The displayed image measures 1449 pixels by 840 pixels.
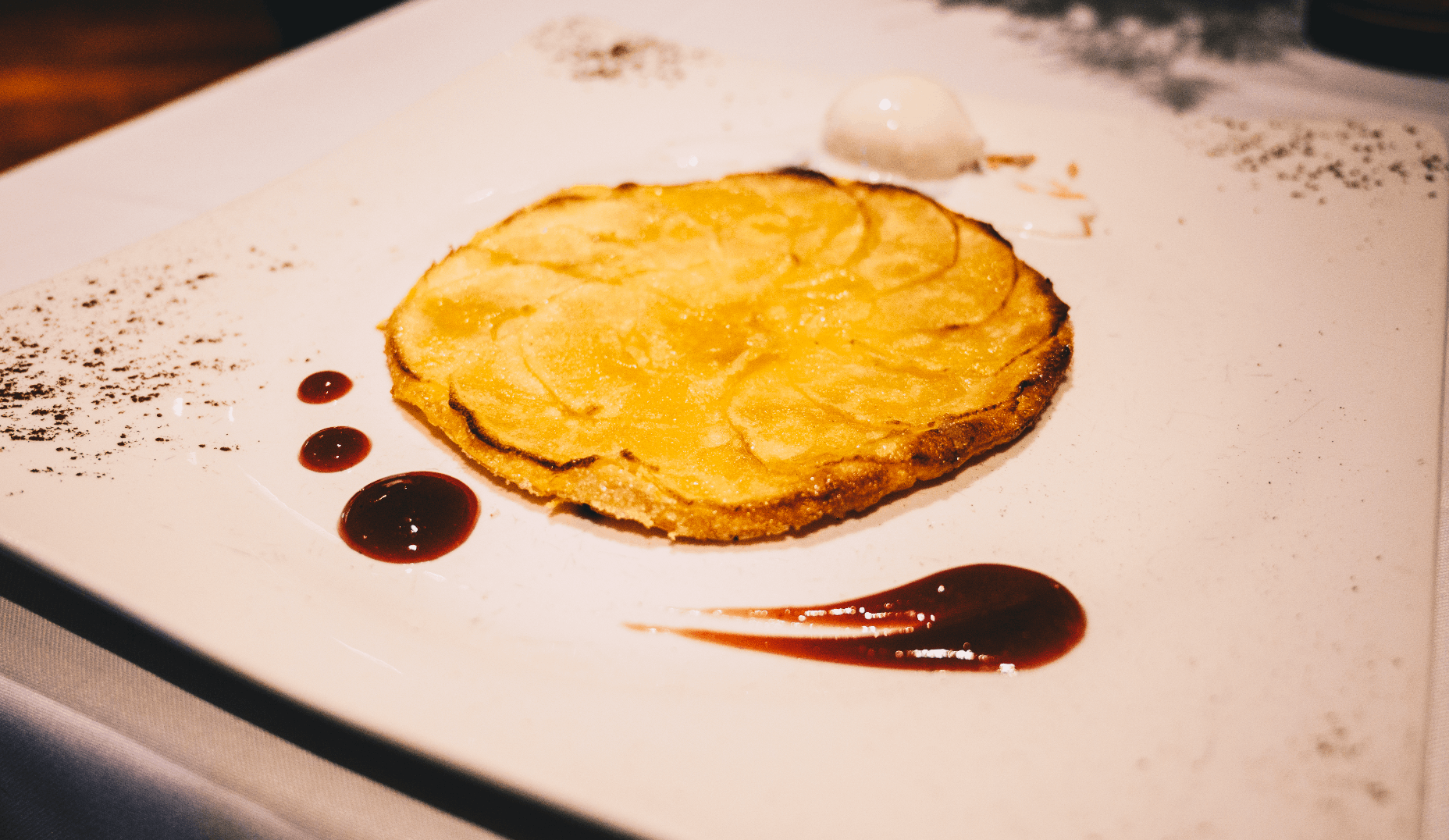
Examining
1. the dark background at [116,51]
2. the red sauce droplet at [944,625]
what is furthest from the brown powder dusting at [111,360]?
the dark background at [116,51]

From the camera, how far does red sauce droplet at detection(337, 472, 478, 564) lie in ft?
5.64

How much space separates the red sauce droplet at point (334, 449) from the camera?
1891 mm

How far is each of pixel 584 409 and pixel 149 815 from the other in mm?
1105

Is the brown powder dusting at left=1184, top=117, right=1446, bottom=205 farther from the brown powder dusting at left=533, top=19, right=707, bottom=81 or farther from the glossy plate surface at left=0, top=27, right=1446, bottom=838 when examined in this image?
the brown powder dusting at left=533, top=19, right=707, bottom=81

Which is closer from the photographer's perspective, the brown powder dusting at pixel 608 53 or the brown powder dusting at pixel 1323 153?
the brown powder dusting at pixel 1323 153

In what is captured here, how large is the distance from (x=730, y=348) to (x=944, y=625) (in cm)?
89

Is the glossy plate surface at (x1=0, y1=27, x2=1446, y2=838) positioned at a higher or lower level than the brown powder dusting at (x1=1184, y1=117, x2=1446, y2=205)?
lower

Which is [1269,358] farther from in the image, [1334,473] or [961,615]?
[961,615]

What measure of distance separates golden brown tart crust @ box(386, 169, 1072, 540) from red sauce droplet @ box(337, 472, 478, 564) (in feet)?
0.38

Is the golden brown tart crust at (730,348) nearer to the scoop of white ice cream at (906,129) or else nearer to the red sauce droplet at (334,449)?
the red sauce droplet at (334,449)

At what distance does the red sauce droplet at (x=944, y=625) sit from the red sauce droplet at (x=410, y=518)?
51 cm

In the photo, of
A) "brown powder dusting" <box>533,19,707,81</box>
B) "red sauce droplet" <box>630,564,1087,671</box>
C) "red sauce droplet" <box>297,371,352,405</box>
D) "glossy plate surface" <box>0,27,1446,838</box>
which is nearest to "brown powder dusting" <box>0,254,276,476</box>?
"glossy plate surface" <box>0,27,1446,838</box>

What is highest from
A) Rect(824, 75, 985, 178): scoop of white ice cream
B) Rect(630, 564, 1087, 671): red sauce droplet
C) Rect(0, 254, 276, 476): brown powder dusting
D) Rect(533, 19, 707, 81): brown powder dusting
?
Rect(533, 19, 707, 81): brown powder dusting

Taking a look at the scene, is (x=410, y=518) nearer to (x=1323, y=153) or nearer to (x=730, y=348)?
(x=730, y=348)
